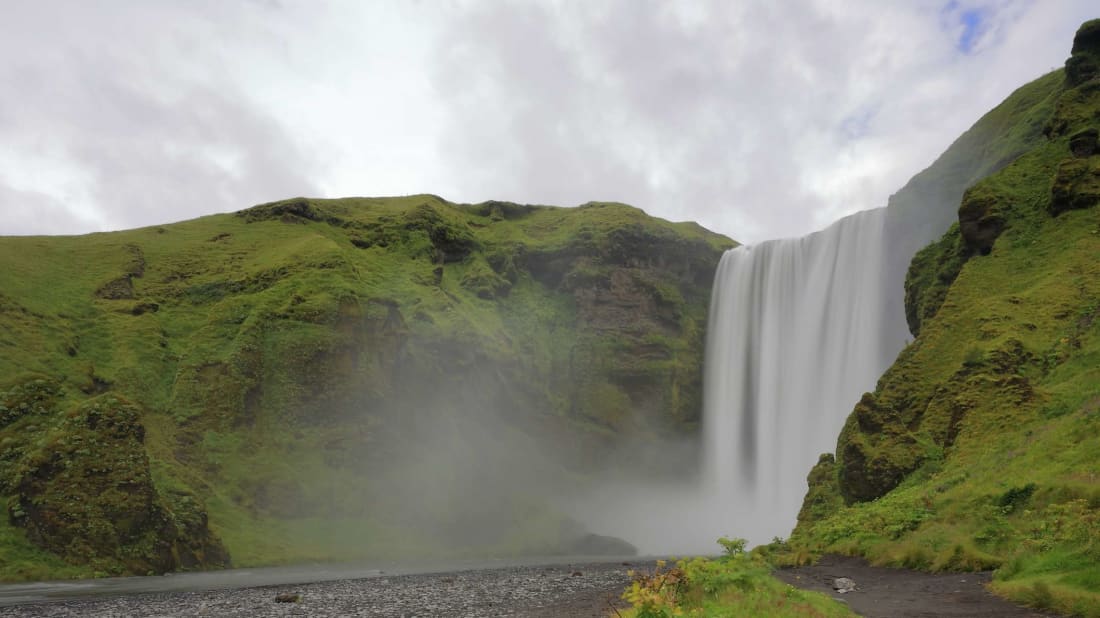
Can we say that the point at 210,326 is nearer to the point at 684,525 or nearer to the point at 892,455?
the point at 684,525

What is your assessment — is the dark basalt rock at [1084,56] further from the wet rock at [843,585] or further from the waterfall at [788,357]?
the wet rock at [843,585]

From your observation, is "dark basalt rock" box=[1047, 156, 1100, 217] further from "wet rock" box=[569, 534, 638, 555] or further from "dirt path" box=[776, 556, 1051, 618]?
"wet rock" box=[569, 534, 638, 555]

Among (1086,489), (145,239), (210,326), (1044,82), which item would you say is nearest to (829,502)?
(1086,489)

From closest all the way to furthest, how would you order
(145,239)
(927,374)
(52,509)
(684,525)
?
(927,374)
(52,509)
(684,525)
(145,239)

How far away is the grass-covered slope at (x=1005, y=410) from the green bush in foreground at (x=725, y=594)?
14.1 ft

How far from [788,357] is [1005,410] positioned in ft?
155

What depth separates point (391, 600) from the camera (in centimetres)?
2616

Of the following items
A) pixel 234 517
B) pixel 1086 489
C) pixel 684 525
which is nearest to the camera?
pixel 1086 489

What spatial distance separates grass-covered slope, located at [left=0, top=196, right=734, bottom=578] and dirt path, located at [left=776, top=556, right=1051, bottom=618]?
37956mm

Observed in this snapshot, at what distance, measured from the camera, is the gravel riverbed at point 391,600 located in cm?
2276

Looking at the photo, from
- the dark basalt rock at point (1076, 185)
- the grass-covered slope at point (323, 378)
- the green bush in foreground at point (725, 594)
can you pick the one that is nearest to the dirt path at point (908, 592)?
the green bush in foreground at point (725, 594)

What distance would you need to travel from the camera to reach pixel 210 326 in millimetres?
68875

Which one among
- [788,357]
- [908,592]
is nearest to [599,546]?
[788,357]

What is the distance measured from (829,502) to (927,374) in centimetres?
832
